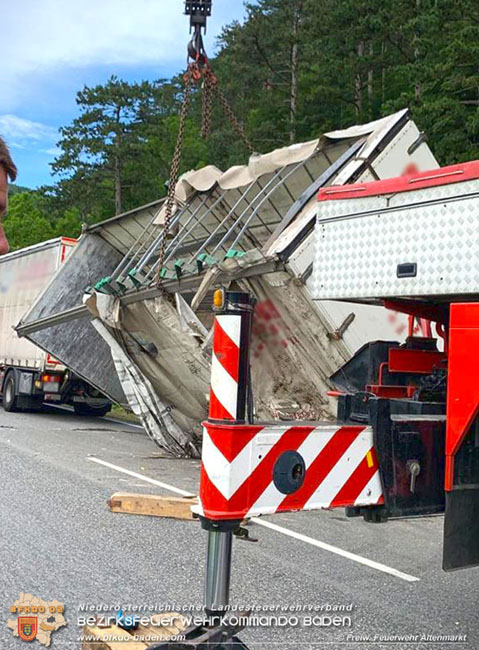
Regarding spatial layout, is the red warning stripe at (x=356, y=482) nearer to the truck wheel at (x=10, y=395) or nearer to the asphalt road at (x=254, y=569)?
the asphalt road at (x=254, y=569)

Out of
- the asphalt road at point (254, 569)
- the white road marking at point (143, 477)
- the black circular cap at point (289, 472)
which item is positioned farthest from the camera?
the white road marking at point (143, 477)

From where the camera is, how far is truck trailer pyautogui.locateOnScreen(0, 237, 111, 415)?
15.4 meters

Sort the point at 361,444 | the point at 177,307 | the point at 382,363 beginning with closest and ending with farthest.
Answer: the point at 361,444, the point at 382,363, the point at 177,307

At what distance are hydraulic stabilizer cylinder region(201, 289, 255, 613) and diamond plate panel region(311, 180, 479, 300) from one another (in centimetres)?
83

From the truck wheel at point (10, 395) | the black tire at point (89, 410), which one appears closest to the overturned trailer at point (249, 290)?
the black tire at point (89, 410)

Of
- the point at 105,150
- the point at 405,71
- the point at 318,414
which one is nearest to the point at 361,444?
the point at 318,414

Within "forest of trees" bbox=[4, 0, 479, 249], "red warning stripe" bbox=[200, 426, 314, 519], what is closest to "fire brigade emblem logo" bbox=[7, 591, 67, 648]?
"red warning stripe" bbox=[200, 426, 314, 519]

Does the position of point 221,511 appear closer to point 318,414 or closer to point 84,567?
point 84,567

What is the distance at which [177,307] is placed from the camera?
333 inches

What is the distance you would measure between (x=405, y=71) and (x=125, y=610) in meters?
25.0

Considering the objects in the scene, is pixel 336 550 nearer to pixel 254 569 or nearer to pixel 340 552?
pixel 340 552

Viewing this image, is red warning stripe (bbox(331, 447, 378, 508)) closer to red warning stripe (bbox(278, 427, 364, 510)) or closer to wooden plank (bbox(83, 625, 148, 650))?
red warning stripe (bbox(278, 427, 364, 510))

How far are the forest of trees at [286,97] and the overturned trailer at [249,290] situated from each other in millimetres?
14542

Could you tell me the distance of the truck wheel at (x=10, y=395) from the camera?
1669 cm
